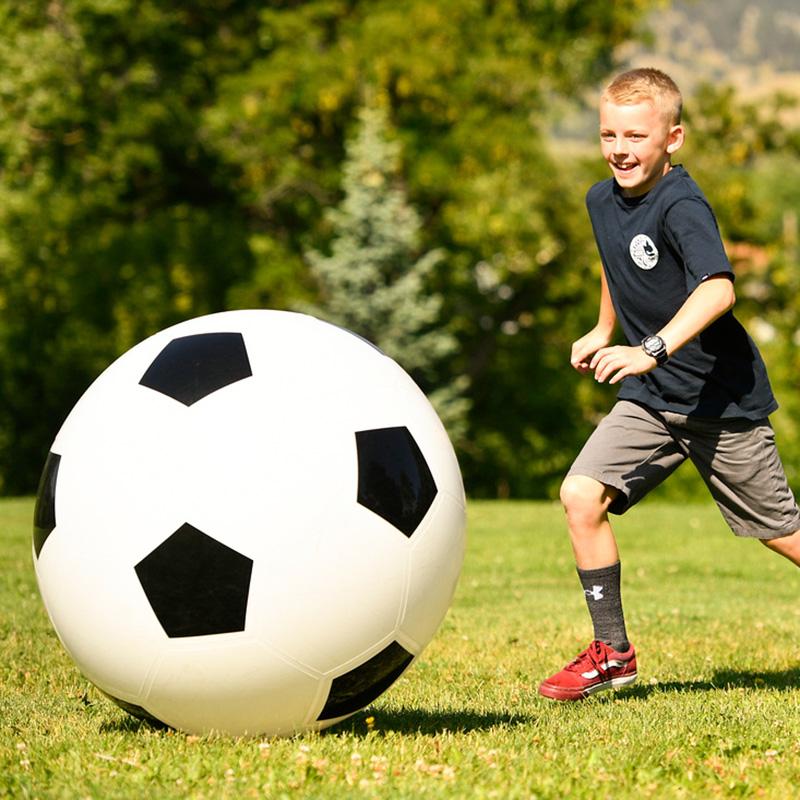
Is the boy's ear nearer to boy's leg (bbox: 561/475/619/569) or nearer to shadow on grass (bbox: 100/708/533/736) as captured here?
boy's leg (bbox: 561/475/619/569)

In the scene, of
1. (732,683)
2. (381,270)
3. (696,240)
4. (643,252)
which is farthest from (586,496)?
(381,270)

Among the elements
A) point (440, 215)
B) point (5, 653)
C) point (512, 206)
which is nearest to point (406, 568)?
point (5, 653)

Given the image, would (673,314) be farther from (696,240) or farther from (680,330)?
(680,330)

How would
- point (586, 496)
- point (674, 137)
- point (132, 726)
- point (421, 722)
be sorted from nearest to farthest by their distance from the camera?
1. point (132, 726)
2. point (421, 722)
3. point (674, 137)
4. point (586, 496)

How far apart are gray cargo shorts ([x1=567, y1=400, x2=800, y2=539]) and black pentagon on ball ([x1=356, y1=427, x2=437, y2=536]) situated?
1.24m

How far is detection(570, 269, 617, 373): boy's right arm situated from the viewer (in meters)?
4.92

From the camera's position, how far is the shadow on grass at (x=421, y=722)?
14.7 feet

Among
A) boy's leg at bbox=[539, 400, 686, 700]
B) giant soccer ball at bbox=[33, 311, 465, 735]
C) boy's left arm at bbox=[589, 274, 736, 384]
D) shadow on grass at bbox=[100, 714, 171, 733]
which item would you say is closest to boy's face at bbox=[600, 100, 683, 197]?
boy's left arm at bbox=[589, 274, 736, 384]

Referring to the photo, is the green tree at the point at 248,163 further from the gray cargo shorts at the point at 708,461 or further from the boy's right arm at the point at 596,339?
the gray cargo shorts at the point at 708,461

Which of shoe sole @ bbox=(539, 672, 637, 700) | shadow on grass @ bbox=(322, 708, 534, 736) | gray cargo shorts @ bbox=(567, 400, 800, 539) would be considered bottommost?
shoe sole @ bbox=(539, 672, 637, 700)

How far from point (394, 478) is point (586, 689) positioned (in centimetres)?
170

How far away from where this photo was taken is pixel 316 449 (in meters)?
3.91

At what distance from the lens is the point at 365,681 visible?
13.6 feet

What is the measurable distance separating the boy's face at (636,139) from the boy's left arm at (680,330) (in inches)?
23.7
